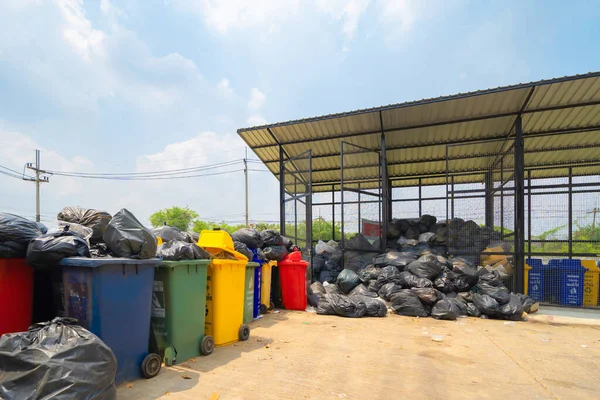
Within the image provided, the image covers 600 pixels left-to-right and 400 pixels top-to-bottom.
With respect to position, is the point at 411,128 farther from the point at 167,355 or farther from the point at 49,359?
the point at 49,359

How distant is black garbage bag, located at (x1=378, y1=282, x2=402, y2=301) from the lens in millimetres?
5961

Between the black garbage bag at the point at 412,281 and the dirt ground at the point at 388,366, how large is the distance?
1099mm

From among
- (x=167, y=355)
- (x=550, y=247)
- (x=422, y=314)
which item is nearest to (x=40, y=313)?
(x=167, y=355)

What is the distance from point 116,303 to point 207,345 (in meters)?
1.11

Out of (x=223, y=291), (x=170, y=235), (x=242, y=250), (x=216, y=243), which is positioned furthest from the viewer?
(x=170, y=235)

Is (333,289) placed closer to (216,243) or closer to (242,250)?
(242,250)

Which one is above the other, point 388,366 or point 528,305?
point 388,366

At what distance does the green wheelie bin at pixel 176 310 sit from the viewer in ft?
10.0

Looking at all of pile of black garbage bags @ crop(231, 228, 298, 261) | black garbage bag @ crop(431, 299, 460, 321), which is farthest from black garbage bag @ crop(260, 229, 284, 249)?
black garbage bag @ crop(431, 299, 460, 321)

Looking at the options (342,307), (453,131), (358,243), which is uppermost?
(453,131)

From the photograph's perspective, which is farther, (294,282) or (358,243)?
(358,243)

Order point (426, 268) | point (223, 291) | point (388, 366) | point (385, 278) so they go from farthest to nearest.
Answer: point (385, 278) < point (426, 268) < point (223, 291) < point (388, 366)

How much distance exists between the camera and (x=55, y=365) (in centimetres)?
191

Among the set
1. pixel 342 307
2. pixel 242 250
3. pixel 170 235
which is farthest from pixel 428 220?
pixel 170 235
